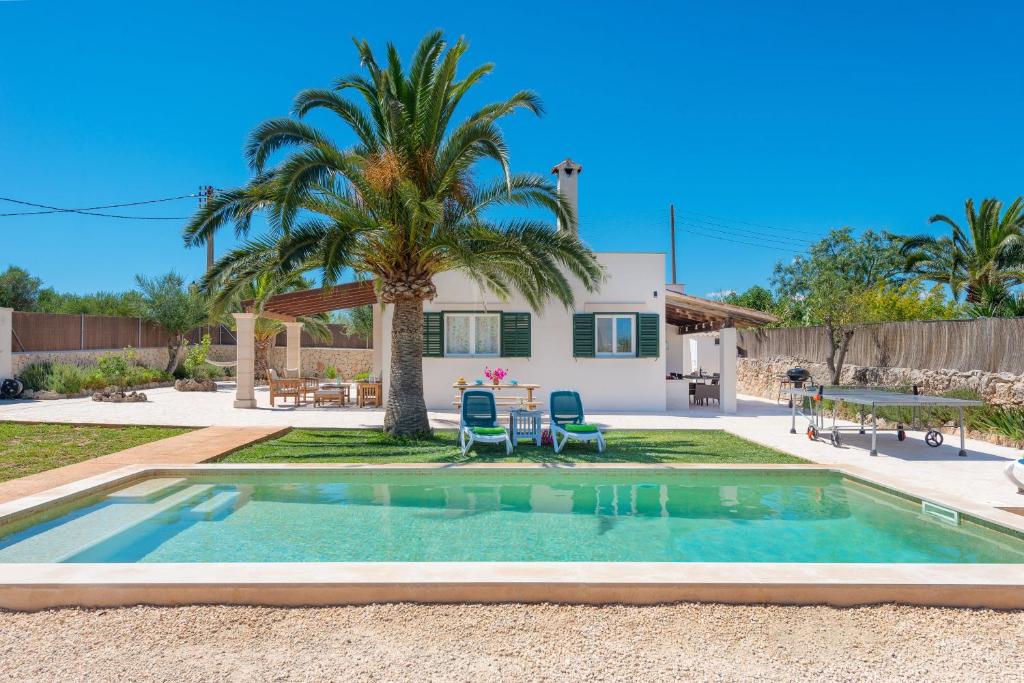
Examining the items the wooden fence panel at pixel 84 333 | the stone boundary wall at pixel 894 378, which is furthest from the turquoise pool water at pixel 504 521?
the wooden fence panel at pixel 84 333

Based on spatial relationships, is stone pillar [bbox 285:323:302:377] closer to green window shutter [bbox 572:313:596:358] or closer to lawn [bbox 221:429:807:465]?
green window shutter [bbox 572:313:596:358]

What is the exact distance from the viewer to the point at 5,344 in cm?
1931

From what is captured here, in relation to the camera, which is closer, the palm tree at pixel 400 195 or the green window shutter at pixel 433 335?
the palm tree at pixel 400 195

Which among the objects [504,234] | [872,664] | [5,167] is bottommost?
[872,664]

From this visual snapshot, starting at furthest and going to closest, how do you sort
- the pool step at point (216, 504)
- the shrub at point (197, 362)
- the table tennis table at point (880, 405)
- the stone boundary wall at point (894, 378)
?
the shrub at point (197, 362)
the stone boundary wall at point (894, 378)
the table tennis table at point (880, 405)
the pool step at point (216, 504)

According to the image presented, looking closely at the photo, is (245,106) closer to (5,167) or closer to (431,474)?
(5,167)

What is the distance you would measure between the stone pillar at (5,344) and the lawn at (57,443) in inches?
351

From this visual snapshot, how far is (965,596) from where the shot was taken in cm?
392

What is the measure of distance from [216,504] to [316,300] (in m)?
11.0

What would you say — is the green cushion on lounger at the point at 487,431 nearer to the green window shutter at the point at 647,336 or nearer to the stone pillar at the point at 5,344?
the green window shutter at the point at 647,336

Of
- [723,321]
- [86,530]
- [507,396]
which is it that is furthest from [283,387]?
[723,321]

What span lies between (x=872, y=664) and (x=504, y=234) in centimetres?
823

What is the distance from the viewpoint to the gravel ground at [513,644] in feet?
10.2

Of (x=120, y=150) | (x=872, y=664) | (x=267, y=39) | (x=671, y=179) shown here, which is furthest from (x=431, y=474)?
(x=671, y=179)
